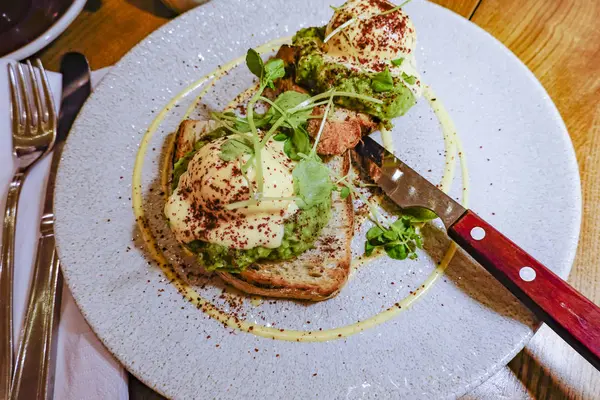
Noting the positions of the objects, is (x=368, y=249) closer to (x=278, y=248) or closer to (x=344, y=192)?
(x=344, y=192)

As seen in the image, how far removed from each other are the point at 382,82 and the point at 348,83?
0.52ft

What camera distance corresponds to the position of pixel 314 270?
6.28 feet

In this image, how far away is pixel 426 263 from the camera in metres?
1.95

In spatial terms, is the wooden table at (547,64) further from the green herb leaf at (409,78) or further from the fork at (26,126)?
the green herb leaf at (409,78)

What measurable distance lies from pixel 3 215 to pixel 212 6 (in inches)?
62.3

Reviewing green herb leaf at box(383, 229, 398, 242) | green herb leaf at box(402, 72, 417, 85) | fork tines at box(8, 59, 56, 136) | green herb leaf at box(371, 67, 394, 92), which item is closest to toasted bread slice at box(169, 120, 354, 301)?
green herb leaf at box(383, 229, 398, 242)

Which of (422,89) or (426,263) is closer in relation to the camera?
(426,263)

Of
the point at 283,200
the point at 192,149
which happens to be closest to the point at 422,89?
the point at 283,200

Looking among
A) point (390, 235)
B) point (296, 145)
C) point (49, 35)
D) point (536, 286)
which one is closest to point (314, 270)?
point (390, 235)

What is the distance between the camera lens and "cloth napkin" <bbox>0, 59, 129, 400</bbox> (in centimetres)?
177

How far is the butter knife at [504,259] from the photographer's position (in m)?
1.52

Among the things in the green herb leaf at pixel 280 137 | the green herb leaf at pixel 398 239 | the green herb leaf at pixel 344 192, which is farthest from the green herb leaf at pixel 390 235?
the green herb leaf at pixel 280 137

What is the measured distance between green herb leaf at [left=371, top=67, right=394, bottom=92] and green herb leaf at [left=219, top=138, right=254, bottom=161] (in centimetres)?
71

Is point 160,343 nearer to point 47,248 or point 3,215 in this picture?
point 47,248
